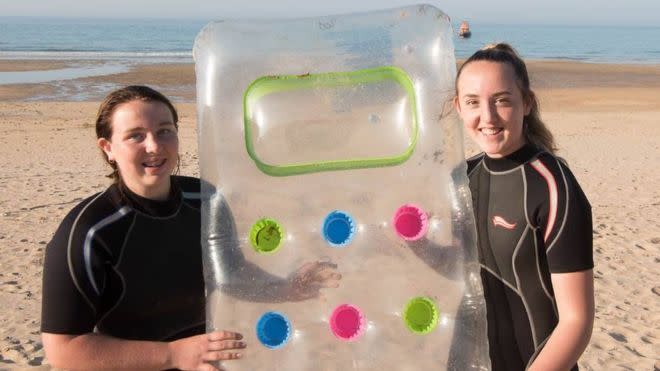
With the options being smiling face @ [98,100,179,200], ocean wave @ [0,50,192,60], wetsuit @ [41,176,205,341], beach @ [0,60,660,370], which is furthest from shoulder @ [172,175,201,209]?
ocean wave @ [0,50,192,60]

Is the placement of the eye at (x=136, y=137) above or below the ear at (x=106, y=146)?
above

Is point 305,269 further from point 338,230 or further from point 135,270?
point 135,270

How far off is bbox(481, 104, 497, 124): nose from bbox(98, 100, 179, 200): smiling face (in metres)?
0.95

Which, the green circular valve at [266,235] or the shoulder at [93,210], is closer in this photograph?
the shoulder at [93,210]

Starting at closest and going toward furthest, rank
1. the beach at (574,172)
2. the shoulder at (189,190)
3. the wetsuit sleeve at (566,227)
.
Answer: the wetsuit sleeve at (566,227) < the shoulder at (189,190) < the beach at (574,172)

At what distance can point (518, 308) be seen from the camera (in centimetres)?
218

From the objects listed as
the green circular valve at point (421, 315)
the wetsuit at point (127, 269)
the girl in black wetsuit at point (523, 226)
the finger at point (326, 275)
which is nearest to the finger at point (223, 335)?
the wetsuit at point (127, 269)

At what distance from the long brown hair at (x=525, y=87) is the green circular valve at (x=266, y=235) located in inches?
29.4

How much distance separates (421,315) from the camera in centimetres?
217

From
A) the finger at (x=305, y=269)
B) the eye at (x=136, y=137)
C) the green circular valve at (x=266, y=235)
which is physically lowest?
the finger at (x=305, y=269)

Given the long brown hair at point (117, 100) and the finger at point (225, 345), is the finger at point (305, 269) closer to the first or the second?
the finger at point (225, 345)

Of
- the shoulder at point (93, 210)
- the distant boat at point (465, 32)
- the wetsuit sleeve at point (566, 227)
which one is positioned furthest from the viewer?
the distant boat at point (465, 32)

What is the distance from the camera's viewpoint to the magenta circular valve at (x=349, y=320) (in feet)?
7.12

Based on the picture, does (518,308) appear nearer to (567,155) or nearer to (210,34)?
(210,34)
